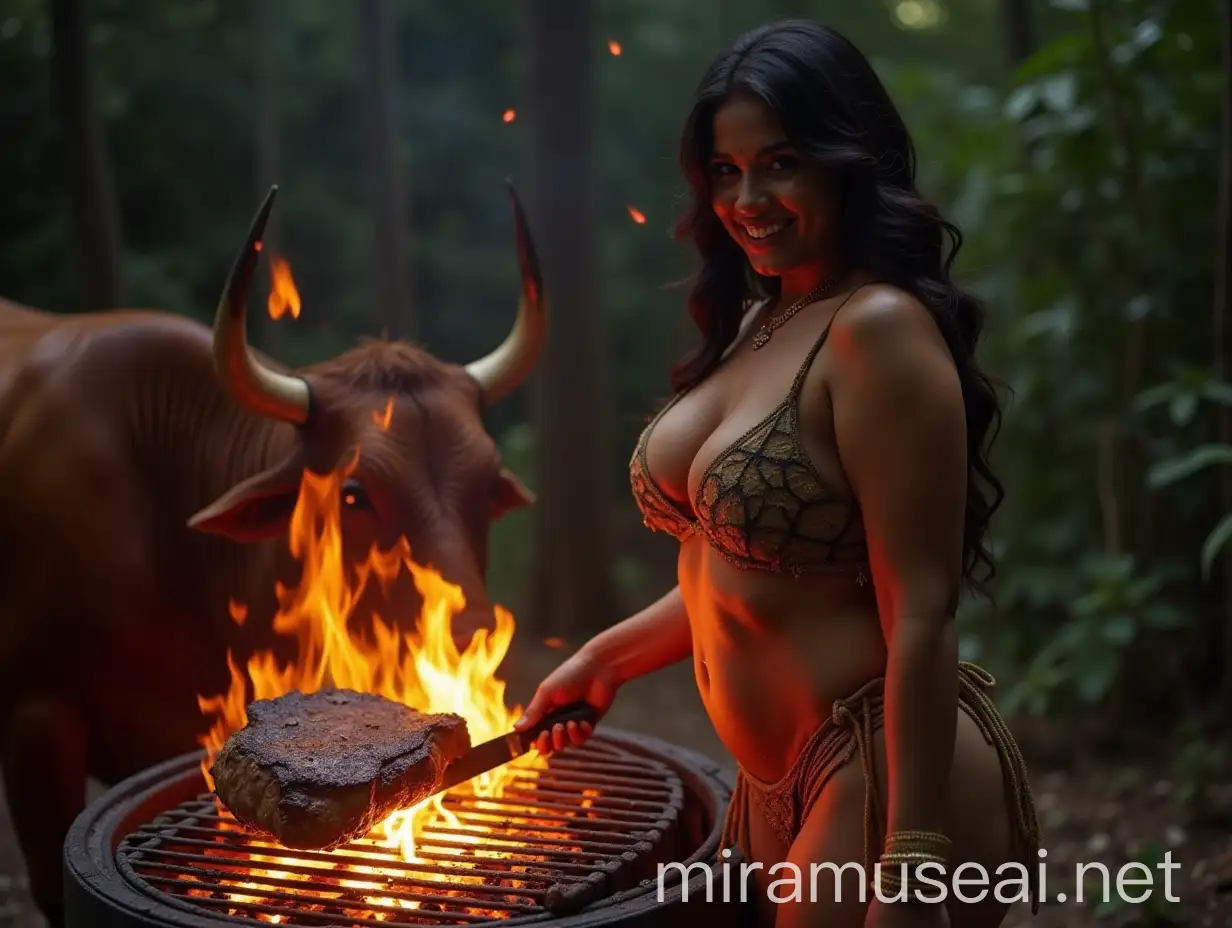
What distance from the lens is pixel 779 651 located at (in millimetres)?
2447

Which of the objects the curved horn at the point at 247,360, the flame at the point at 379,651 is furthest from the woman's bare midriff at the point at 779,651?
the curved horn at the point at 247,360

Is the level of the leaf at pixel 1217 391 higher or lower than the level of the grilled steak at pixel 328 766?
higher

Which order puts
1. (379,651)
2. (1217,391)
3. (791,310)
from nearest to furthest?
1. (791,310)
2. (379,651)
3. (1217,391)

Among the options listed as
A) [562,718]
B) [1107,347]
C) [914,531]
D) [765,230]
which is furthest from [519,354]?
[1107,347]

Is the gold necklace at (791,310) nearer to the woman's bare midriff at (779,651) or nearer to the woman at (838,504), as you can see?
the woman at (838,504)

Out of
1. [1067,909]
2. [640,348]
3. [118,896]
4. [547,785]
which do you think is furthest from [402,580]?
[640,348]

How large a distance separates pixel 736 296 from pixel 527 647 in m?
6.29

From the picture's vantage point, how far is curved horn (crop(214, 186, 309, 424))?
3.42 metres

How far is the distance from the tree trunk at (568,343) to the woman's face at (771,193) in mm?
6288

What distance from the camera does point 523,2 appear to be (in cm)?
898

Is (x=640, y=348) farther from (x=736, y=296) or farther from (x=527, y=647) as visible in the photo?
(x=736, y=296)

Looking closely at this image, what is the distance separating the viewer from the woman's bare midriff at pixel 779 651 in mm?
2395

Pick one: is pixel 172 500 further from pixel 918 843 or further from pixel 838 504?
pixel 918 843

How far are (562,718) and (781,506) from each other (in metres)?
0.98
